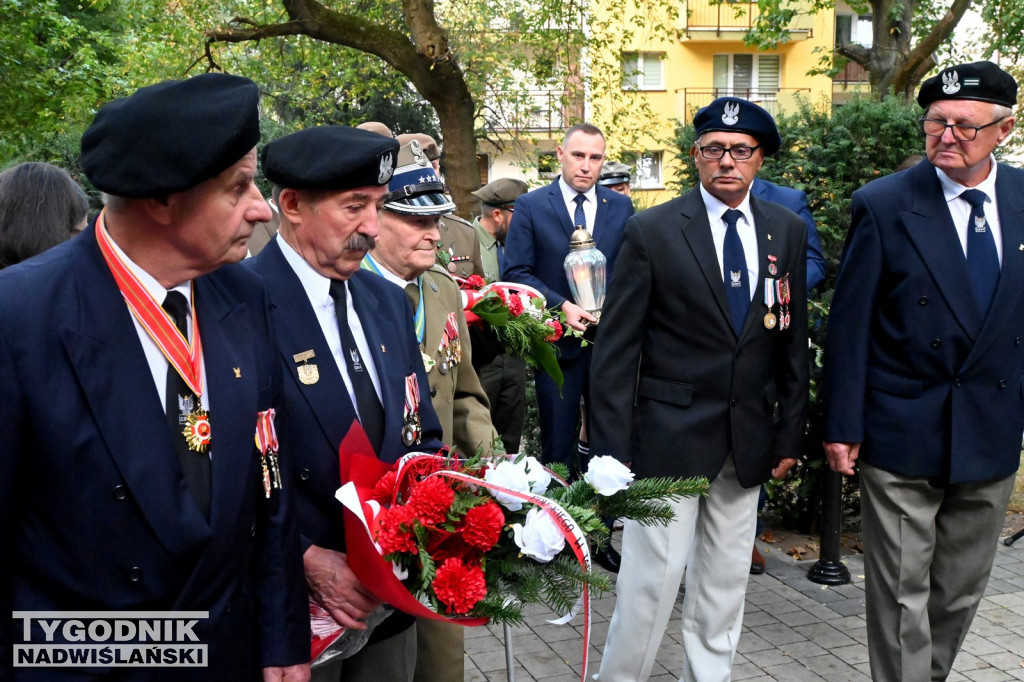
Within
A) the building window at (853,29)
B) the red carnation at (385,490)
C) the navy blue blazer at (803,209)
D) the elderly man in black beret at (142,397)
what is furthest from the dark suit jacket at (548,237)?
the building window at (853,29)

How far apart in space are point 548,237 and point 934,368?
2920 millimetres

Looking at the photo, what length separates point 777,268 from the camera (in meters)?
4.38

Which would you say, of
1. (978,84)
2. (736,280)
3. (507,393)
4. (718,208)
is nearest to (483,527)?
(736,280)

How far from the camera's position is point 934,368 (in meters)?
4.22

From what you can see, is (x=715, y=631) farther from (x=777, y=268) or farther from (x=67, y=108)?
(x=67, y=108)

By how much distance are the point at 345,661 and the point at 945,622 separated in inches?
105

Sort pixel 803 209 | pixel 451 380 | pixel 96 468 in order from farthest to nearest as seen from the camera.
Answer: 1. pixel 803 209
2. pixel 451 380
3. pixel 96 468

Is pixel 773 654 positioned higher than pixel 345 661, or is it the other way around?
pixel 345 661

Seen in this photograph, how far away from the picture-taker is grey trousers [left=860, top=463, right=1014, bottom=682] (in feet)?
14.0

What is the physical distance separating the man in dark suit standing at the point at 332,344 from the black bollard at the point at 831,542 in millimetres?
3746

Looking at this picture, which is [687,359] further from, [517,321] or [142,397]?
[142,397]

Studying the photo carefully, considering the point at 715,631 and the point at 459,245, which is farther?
the point at 459,245

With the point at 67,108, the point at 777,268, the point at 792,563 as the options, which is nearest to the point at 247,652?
the point at 777,268

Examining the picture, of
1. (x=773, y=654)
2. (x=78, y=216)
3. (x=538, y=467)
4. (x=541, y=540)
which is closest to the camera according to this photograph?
(x=541, y=540)
